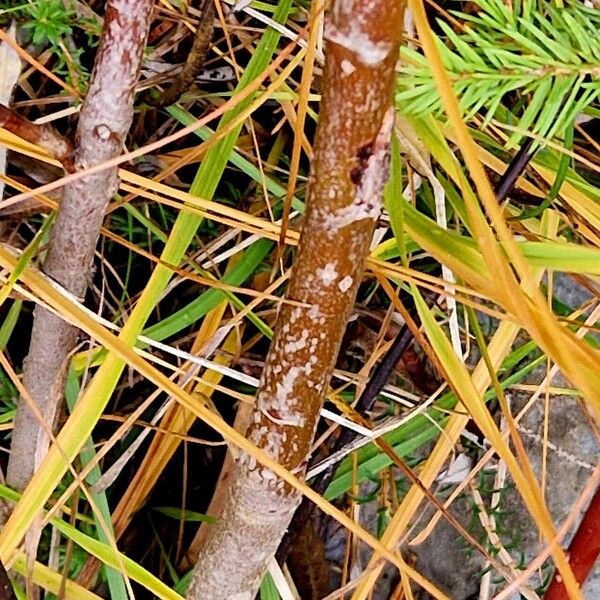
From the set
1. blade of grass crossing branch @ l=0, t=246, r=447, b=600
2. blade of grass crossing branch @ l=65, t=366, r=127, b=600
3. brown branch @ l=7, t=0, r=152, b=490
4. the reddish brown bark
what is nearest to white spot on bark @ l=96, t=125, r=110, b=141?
brown branch @ l=7, t=0, r=152, b=490

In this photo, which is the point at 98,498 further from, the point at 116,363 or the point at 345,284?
the point at 345,284

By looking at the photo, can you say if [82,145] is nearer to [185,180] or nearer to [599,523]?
[185,180]

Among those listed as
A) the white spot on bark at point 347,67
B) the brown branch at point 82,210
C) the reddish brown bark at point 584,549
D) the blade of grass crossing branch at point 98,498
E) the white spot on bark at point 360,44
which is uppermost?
the white spot on bark at point 360,44

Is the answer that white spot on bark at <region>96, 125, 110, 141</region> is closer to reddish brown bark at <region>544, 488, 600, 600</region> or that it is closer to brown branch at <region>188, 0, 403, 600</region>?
brown branch at <region>188, 0, 403, 600</region>

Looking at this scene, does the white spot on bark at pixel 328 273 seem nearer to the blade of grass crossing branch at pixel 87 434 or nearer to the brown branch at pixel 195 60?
the blade of grass crossing branch at pixel 87 434

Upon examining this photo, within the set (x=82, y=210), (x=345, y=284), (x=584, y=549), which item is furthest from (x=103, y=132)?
(x=584, y=549)

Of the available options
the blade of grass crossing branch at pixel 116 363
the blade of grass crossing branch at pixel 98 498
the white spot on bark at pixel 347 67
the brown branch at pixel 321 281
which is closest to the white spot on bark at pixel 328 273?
the brown branch at pixel 321 281
